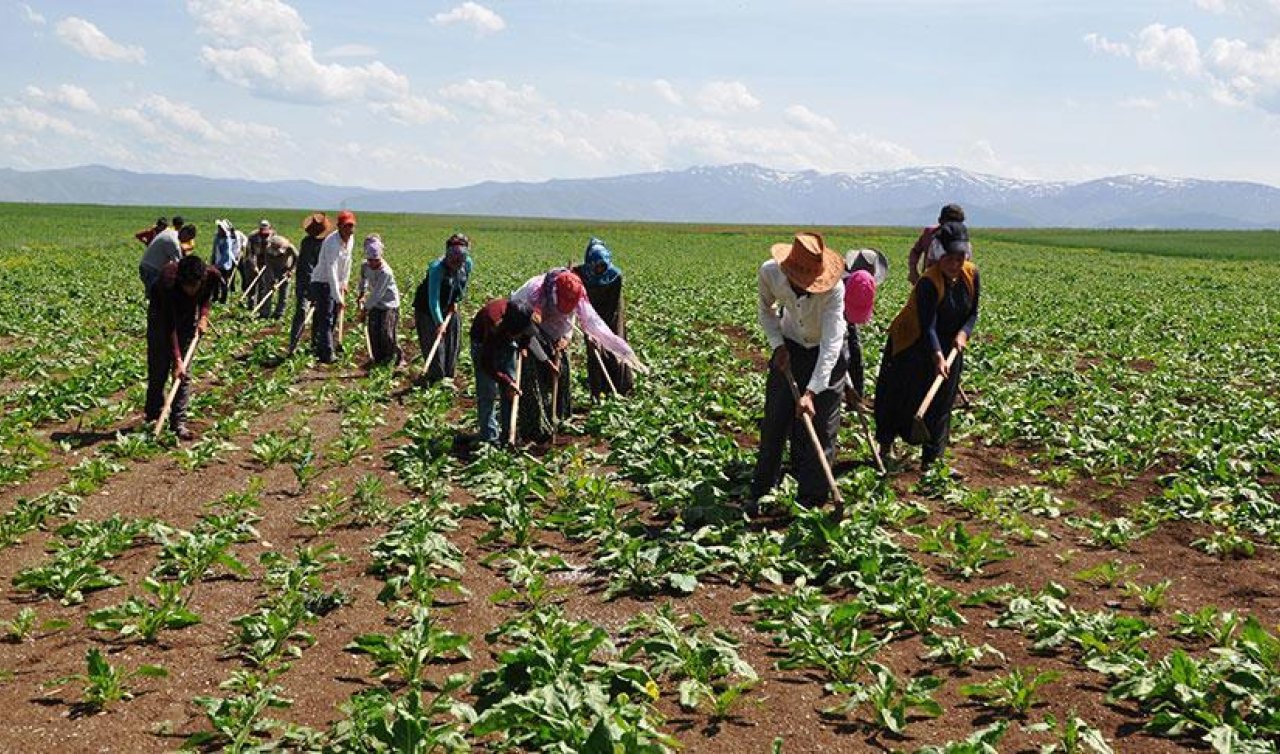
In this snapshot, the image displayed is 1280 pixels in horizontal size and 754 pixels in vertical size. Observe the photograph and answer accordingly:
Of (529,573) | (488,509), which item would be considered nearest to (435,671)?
(529,573)

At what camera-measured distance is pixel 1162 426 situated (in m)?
10.5

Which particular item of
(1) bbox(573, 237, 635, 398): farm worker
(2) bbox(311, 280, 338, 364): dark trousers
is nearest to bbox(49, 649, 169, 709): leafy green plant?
(1) bbox(573, 237, 635, 398): farm worker

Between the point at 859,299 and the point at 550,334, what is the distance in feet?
11.3

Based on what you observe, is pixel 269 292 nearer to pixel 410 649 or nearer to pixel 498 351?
pixel 498 351

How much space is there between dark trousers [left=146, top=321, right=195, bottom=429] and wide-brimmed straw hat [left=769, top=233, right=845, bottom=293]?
20.0ft

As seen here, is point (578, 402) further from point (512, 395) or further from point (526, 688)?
point (526, 688)

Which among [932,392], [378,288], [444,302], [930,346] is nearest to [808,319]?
[932,392]

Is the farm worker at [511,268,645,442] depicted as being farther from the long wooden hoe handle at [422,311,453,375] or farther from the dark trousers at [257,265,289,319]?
the dark trousers at [257,265,289,319]

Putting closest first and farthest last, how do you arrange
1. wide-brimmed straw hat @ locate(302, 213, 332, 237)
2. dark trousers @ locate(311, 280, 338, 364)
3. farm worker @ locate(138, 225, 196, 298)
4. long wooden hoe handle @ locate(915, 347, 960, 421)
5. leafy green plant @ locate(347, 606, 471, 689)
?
1. leafy green plant @ locate(347, 606, 471, 689)
2. long wooden hoe handle @ locate(915, 347, 960, 421)
3. farm worker @ locate(138, 225, 196, 298)
4. dark trousers @ locate(311, 280, 338, 364)
5. wide-brimmed straw hat @ locate(302, 213, 332, 237)

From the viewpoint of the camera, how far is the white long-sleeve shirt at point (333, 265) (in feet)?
44.9

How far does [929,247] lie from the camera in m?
9.30

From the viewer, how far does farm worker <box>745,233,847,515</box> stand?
23.2 feet

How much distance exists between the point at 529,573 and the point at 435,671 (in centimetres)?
123

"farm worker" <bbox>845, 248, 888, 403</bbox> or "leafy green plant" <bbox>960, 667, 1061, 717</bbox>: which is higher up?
"farm worker" <bbox>845, 248, 888, 403</bbox>
